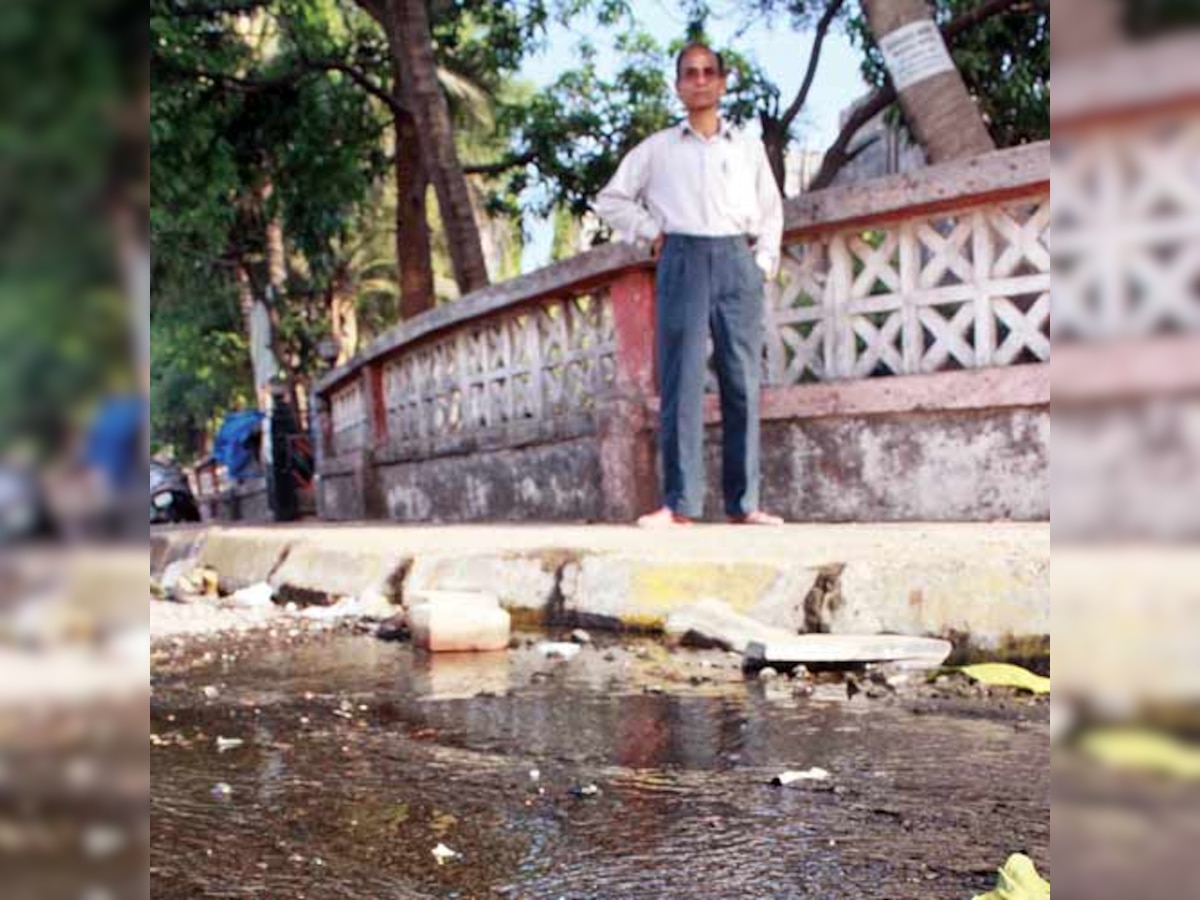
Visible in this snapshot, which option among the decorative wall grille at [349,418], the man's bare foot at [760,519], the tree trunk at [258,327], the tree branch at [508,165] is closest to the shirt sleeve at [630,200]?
the man's bare foot at [760,519]

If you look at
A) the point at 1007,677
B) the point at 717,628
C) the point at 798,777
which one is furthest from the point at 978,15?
the point at 798,777

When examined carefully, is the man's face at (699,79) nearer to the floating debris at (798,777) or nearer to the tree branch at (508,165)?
the floating debris at (798,777)

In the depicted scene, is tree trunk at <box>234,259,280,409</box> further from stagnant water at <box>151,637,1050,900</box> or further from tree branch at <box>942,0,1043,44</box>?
stagnant water at <box>151,637,1050,900</box>

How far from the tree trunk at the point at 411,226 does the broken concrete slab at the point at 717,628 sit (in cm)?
672

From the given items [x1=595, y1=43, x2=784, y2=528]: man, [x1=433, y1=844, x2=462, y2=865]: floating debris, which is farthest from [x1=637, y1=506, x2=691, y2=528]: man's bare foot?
[x1=433, y1=844, x2=462, y2=865]: floating debris

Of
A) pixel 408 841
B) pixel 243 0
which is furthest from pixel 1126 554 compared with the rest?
pixel 243 0

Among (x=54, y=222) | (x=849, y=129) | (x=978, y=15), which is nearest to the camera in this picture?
(x=54, y=222)

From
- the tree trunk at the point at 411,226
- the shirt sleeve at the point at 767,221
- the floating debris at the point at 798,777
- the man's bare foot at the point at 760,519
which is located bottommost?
the floating debris at the point at 798,777

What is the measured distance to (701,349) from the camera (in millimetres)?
3783

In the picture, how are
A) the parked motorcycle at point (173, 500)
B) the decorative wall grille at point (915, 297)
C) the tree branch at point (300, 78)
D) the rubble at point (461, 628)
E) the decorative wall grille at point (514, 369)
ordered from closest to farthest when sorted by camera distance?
the rubble at point (461, 628)
the decorative wall grille at point (915, 297)
the decorative wall grille at point (514, 369)
the tree branch at point (300, 78)
the parked motorcycle at point (173, 500)

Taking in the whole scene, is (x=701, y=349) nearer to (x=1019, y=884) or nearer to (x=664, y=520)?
(x=664, y=520)

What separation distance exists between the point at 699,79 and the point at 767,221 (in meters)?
0.48

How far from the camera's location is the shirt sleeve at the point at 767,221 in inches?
146

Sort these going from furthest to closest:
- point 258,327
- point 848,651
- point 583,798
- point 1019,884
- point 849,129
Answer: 1. point 258,327
2. point 849,129
3. point 848,651
4. point 583,798
5. point 1019,884
